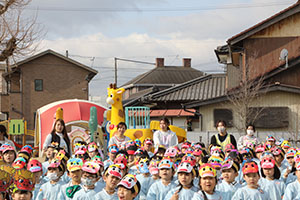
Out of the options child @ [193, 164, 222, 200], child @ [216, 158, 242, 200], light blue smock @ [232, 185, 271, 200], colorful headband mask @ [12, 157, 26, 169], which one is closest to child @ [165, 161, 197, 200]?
child @ [193, 164, 222, 200]

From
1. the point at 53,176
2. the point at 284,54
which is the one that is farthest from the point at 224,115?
the point at 53,176

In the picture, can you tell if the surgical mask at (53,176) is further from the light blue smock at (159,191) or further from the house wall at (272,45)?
the house wall at (272,45)

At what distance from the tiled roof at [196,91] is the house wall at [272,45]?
15.4 ft

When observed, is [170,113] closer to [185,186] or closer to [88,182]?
[185,186]

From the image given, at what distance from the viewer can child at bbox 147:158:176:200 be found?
6828 mm

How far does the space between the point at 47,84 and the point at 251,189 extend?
1306 inches

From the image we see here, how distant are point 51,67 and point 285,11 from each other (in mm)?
22303

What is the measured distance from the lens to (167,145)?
9922 millimetres

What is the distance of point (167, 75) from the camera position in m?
47.2

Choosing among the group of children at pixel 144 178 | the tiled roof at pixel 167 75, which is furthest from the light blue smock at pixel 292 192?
the tiled roof at pixel 167 75

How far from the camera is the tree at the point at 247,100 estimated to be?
747 inches

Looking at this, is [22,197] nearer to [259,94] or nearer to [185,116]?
[259,94]

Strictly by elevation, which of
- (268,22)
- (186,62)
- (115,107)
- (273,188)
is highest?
(186,62)

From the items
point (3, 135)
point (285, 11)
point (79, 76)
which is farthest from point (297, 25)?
point (79, 76)
